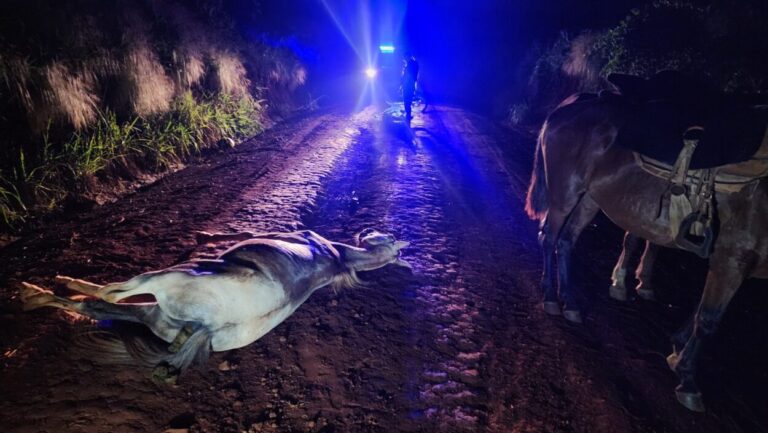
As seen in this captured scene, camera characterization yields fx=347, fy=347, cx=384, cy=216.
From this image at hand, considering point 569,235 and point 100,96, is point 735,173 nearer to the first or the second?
point 569,235

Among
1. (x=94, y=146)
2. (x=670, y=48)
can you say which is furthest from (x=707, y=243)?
(x=670, y=48)

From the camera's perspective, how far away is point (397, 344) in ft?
8.93

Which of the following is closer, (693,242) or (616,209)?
(693,242)

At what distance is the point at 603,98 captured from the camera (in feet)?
11.4

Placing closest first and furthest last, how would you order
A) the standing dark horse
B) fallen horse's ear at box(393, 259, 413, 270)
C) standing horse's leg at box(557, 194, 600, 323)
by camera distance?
the standing dark horse → standing horse's leg at box(557, 194, 600, 323) → fallen horse's ear at box(393, 259, 413, 270)

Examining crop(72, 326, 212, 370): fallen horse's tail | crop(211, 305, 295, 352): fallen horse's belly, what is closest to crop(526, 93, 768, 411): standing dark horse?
crop(211, 305, 295, 352): fallen horse's belly

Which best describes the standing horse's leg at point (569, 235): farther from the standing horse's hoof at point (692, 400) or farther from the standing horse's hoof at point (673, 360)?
the standing horse's hoof at point (692, 400)

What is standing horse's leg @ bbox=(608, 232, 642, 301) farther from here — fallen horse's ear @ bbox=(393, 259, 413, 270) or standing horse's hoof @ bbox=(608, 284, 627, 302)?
fallen horse's ear @ bbox=(393, 259, 413, 270)

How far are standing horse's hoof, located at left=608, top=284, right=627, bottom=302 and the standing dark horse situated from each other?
0.55m

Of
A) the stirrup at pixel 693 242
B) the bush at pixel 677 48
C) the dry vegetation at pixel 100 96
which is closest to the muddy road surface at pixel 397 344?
the dry vegetation at pixel 100 96

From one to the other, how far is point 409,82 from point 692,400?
11.8 meters

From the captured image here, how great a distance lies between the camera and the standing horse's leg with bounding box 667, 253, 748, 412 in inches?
97.0

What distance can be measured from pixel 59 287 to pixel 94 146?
3217mm

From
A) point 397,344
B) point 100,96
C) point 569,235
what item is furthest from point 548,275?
point 100,96
